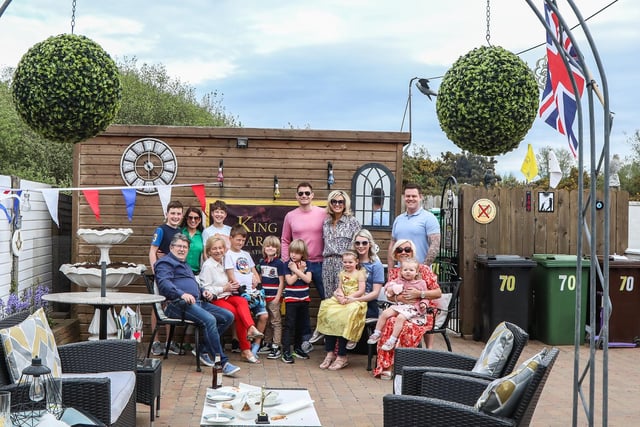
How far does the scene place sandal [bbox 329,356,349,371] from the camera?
301 inches

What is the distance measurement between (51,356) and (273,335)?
4128mm

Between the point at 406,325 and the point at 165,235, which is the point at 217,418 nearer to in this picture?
the point at 406,325

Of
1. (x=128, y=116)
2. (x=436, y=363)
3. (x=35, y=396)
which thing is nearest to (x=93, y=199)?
(x=436, y=363)

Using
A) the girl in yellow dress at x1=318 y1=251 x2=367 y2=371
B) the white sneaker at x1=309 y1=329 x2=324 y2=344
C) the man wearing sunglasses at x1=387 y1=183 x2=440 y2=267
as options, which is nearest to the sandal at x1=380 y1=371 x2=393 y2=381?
the girl in yellow dress at x1=318 y1=251 x2=367 y2=371

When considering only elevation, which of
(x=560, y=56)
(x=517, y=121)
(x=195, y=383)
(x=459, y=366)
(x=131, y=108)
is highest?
(x=131, y=108)

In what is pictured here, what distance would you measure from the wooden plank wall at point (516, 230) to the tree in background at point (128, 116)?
11606 millimetres

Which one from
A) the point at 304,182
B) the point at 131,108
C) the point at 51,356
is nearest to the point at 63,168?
Answer: the point at 131,108

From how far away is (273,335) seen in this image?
325 inches

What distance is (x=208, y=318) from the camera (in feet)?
24.3

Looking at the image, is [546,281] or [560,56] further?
[546,281]

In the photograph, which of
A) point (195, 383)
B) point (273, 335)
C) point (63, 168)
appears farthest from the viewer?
point (63, 168)

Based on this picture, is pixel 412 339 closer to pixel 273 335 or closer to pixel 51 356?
pixel 273 335

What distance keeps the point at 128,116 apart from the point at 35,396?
2474cm

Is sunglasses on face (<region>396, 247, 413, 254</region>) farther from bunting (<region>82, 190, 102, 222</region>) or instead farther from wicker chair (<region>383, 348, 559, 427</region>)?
bunting (<region>82, 190, 102, 222</region>)
